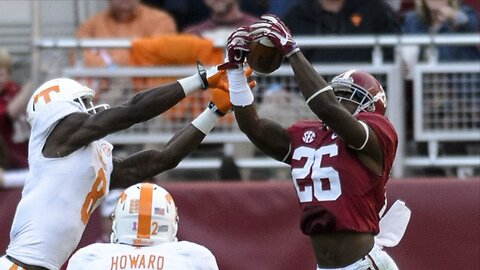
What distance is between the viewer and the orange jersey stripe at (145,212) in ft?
23.7

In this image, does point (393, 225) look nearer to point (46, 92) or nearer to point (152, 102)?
point (152, 102)

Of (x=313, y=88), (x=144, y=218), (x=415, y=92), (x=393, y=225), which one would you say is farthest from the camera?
(x=415, y=92)

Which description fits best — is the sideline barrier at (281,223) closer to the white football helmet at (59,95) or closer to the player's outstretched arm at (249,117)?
the player's outstretched arm at (249,117)

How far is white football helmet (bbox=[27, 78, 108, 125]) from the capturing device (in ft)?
23.1

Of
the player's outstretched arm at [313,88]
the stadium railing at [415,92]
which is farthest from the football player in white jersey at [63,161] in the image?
the stadium railing at [415,92]

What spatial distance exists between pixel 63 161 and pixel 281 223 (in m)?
2.03

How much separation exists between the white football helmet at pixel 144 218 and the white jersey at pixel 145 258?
0.50 feet

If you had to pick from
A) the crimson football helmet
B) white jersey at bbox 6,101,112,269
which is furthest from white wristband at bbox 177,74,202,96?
the crimson football helmet

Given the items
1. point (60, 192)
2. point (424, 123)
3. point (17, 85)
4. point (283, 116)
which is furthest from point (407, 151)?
point (60, 192)

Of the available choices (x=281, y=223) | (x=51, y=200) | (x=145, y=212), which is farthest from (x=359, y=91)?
(x=281, y=223)

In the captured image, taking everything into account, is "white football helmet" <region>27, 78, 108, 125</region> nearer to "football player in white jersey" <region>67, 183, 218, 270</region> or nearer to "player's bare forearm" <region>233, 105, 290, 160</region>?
"football player in white jersey" <region>67, 183, 218, 270</region>

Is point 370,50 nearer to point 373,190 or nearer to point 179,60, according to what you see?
point 179,60

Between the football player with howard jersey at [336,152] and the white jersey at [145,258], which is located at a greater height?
the football player with howard jersey at [336,152]

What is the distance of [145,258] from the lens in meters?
6.87
